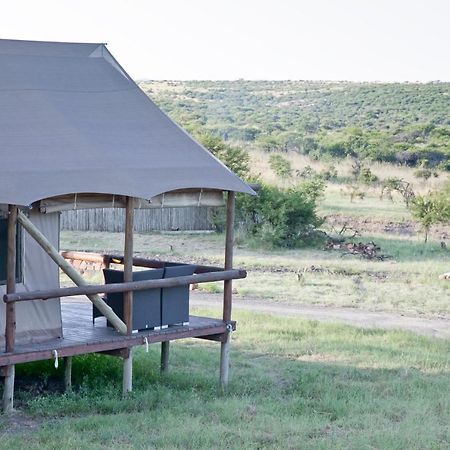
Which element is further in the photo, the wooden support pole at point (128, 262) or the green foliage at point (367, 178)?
the green foliage at point (367, 178)

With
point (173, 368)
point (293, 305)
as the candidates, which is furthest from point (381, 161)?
point (173, 368)

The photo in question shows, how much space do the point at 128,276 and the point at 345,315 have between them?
753 centimetres

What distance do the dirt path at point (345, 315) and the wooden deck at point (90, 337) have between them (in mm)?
5195

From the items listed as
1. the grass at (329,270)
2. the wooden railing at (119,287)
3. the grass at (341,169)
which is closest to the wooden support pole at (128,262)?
the wooden railing at (119,287)

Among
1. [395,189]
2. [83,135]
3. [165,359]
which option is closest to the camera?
[83,135]

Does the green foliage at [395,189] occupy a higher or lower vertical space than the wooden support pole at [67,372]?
higher

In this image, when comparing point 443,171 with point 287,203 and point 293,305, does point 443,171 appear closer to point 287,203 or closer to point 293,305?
point 287,203

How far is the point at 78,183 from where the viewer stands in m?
10.7

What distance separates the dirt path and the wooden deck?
205 inches

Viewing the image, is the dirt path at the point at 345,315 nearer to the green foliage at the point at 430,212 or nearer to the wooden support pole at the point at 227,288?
the wooden support pole at the point at 227,288

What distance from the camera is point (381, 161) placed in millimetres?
55625

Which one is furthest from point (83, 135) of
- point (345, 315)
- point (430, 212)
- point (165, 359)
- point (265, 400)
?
point (430, 212)

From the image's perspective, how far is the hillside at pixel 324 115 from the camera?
195 feet

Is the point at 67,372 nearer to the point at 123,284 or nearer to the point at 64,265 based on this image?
the point at 123,284
